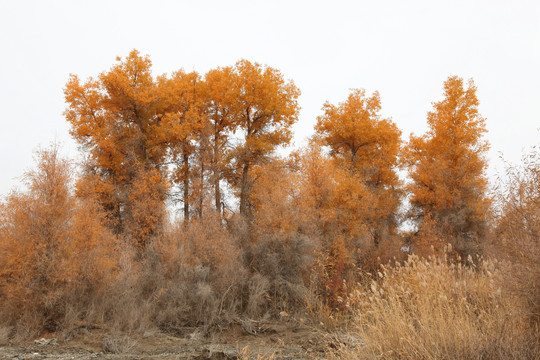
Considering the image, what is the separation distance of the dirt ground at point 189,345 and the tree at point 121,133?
359 inches

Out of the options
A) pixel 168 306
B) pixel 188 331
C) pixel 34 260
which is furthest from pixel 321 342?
pixel 34 260

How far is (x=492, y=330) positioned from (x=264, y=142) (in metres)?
21.7

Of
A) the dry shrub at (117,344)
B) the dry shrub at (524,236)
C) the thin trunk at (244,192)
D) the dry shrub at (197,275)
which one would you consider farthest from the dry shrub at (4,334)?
the dry shrub at (524,236)

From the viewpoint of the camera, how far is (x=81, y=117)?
25.4m

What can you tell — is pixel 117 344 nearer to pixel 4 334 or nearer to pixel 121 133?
pixel 4 334

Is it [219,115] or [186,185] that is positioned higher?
[219,115]

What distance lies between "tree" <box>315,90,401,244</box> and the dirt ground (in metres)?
14.3

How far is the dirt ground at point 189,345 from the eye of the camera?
12422 mm

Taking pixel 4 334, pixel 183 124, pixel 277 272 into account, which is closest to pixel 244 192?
pixel 183 124

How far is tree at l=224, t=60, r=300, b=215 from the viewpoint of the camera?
2569cm

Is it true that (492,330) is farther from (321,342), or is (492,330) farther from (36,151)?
(36,151)

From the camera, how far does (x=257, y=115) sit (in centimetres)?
2702

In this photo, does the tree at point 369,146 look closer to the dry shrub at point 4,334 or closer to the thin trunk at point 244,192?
the thin trunk at point 244,192

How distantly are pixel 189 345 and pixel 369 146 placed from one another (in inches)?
825
